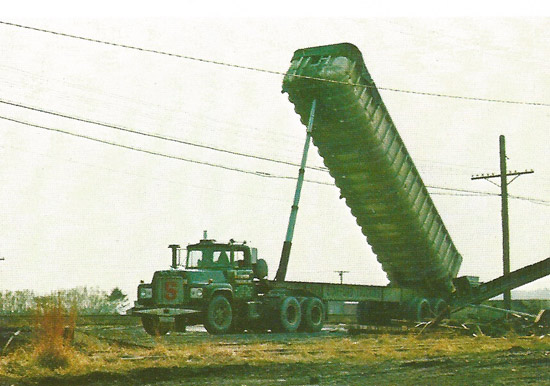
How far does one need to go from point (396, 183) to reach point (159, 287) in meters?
6.95

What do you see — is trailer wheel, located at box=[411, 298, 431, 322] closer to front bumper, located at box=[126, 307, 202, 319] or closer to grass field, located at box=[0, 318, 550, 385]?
grass field, located at box=[0, 318, 550, 385]

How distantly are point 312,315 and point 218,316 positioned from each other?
135 inches

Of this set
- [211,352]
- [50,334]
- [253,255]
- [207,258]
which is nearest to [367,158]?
[253,255]

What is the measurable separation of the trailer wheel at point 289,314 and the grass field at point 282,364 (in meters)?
4.40

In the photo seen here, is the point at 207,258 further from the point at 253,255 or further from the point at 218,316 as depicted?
the point at 218,316

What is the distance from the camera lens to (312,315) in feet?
63.6

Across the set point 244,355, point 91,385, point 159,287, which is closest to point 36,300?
point 91,385

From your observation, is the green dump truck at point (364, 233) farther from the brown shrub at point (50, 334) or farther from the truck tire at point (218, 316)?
the brown shrub at point (50, 334)

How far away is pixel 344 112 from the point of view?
18516 mm

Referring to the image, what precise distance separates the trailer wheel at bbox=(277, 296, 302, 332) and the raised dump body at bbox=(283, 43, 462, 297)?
11.5ft

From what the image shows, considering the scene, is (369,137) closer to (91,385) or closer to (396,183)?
(396,183)

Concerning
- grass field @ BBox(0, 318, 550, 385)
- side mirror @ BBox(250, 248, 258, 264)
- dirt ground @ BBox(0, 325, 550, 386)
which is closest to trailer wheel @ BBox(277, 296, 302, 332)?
side mirror @ BBox(250, 248, 258, 264)

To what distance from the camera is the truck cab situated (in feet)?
53.8

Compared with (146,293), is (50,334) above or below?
below
